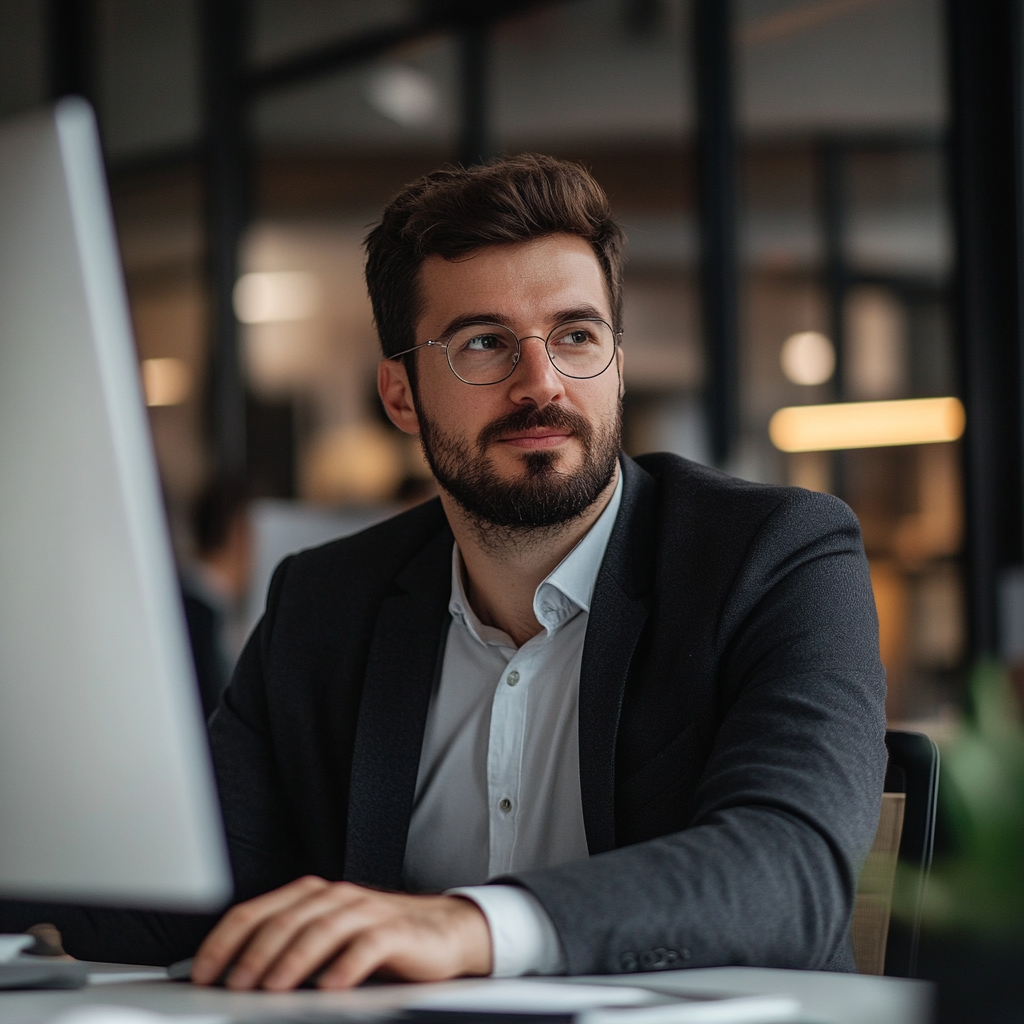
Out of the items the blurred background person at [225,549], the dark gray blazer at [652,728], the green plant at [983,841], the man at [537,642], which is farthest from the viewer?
the blurred background person at [225,549]

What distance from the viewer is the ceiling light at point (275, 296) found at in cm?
568

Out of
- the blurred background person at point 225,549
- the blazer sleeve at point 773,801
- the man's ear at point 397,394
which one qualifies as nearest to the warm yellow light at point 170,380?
the blurred background person at point 225,549

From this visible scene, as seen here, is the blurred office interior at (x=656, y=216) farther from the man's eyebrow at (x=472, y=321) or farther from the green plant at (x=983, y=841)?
the green plant at (x=983, y=841)

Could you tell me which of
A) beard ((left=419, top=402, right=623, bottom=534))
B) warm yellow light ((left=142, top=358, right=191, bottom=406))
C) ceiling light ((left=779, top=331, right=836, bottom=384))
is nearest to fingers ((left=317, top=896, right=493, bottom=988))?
beard ((left=419, top=402, right=623, bottom=534))

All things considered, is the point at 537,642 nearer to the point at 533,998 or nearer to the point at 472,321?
the point at 472,321

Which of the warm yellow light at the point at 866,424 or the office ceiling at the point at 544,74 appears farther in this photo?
the office ceiling at the point at 544,74

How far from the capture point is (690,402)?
440cm

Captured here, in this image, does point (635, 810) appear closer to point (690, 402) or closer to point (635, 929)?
point (635, 929)

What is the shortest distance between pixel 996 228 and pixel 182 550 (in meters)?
3.88

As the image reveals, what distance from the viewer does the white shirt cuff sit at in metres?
0.88

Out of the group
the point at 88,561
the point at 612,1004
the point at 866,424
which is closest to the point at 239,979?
the point at 612,1004

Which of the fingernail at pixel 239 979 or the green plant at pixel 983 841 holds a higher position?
the green plant at pixel 983 841

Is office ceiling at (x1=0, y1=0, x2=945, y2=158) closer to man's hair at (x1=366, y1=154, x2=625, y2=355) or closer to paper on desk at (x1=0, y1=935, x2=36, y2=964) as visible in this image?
man's hair at (x1=366, y1=154, x2=625, y2=355)

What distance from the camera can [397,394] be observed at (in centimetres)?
188
